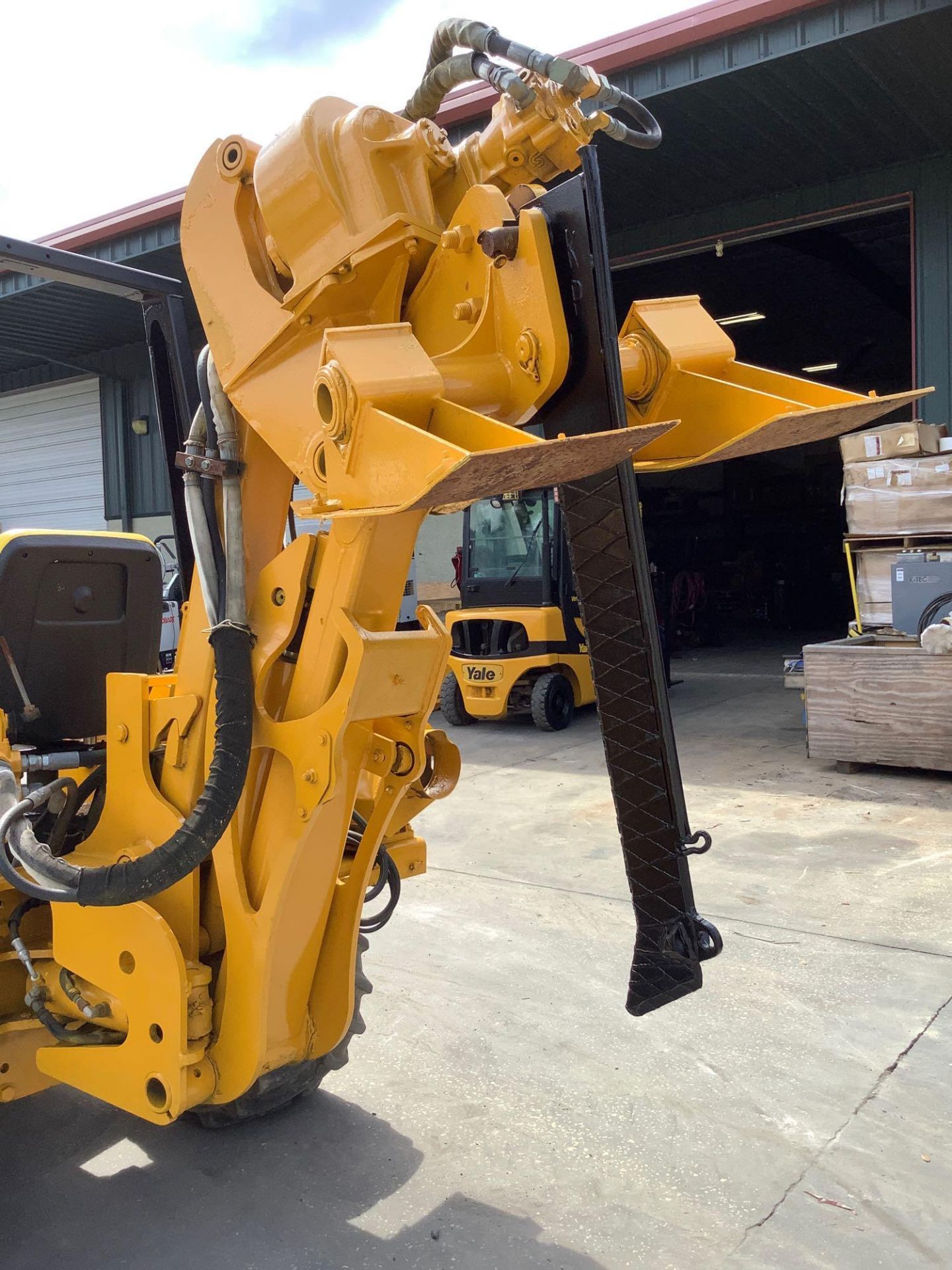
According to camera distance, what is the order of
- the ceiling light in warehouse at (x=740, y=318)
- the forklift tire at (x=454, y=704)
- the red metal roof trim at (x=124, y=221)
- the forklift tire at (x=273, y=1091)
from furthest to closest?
the ceiling light in warehouse at (x=740, y=318) → the red metal roof trim at (x=124, y=221) → the forklift tire at (x=454, y=704) → the forklift tire at (x=273, y=1091)

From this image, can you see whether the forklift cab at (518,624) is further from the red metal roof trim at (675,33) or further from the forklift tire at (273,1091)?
the forklift tire at (273,1091)

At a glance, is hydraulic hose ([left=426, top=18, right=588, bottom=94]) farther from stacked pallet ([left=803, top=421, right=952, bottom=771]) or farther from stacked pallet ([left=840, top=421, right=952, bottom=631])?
stacked pallet ([left=840, top=421, right=952, bottom=631])

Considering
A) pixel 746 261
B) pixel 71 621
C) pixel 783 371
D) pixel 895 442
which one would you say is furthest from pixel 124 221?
pixel 783 371

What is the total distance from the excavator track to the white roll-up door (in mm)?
16184

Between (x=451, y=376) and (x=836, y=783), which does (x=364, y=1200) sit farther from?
(x=836, y=783)

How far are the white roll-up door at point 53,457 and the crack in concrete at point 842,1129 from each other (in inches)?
628

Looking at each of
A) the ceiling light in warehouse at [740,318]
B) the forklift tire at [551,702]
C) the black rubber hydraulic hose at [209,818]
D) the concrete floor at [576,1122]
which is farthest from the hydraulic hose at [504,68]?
the ceiling light in warehouse at [740,318]

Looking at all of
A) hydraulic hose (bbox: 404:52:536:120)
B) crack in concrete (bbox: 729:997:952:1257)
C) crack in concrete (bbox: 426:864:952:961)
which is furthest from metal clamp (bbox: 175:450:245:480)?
crack in concrete (bbox: 426:864:952:961)

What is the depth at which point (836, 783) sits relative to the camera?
6.86 m

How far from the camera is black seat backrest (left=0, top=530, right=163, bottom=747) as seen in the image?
275cm

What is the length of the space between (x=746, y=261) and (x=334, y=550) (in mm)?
12823

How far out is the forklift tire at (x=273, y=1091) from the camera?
2.68 meters

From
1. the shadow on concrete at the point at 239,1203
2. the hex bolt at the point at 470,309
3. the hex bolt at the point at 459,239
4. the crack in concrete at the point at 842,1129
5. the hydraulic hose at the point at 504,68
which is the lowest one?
the crack in concrete at the point at 842,1129

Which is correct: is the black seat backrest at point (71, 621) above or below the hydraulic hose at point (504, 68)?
below
